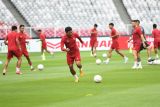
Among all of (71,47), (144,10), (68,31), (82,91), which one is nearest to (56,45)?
(144,10)

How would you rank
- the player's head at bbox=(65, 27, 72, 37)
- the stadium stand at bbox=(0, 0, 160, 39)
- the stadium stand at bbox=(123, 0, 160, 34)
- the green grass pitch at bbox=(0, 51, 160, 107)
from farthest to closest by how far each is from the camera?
the stadium stand at bbox=(123, 0, 160, 34) < the stadium stand at bbox=(0, 0, 160, 39) < the player's head at bbox=(65, 27, 72, 37) < the green grass pitch at bbox=(0, 51, 160, 107)

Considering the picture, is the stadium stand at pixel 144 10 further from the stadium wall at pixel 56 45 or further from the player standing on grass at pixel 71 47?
the player standing on grass at pixel 71 47

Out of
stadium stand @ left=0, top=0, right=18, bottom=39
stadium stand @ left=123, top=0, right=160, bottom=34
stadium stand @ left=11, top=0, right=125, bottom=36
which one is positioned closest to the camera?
stadium stand @ left=0, top=0, right=18, bottom=39

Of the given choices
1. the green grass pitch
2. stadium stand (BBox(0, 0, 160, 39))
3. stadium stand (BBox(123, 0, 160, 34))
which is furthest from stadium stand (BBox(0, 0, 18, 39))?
the green grass pitch

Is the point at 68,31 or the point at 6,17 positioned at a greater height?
the point at 68,31

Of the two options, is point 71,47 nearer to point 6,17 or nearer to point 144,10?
point 6,17

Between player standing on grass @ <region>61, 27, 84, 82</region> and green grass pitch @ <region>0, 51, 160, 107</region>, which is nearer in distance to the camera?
green grass pitch @ <region>0, 51, 160, 107</region>

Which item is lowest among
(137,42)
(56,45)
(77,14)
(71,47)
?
(56,45)

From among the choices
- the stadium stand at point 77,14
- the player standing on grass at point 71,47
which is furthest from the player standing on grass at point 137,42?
the stadium stand at point 77,14

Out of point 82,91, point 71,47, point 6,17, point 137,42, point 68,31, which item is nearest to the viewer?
point 82,91

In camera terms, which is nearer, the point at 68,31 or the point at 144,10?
the point at 68,31

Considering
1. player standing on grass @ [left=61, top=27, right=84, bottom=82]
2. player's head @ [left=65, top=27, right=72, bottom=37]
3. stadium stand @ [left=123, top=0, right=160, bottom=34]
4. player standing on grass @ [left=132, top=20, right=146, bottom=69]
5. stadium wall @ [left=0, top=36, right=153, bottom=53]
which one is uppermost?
player's head @ [left=65, top=27, right=72, bottom=37]

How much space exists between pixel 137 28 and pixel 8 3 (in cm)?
2749

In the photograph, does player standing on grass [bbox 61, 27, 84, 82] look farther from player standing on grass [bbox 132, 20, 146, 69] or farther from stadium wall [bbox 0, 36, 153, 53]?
stadium wall [bbox 0, 36, 153, 53]
